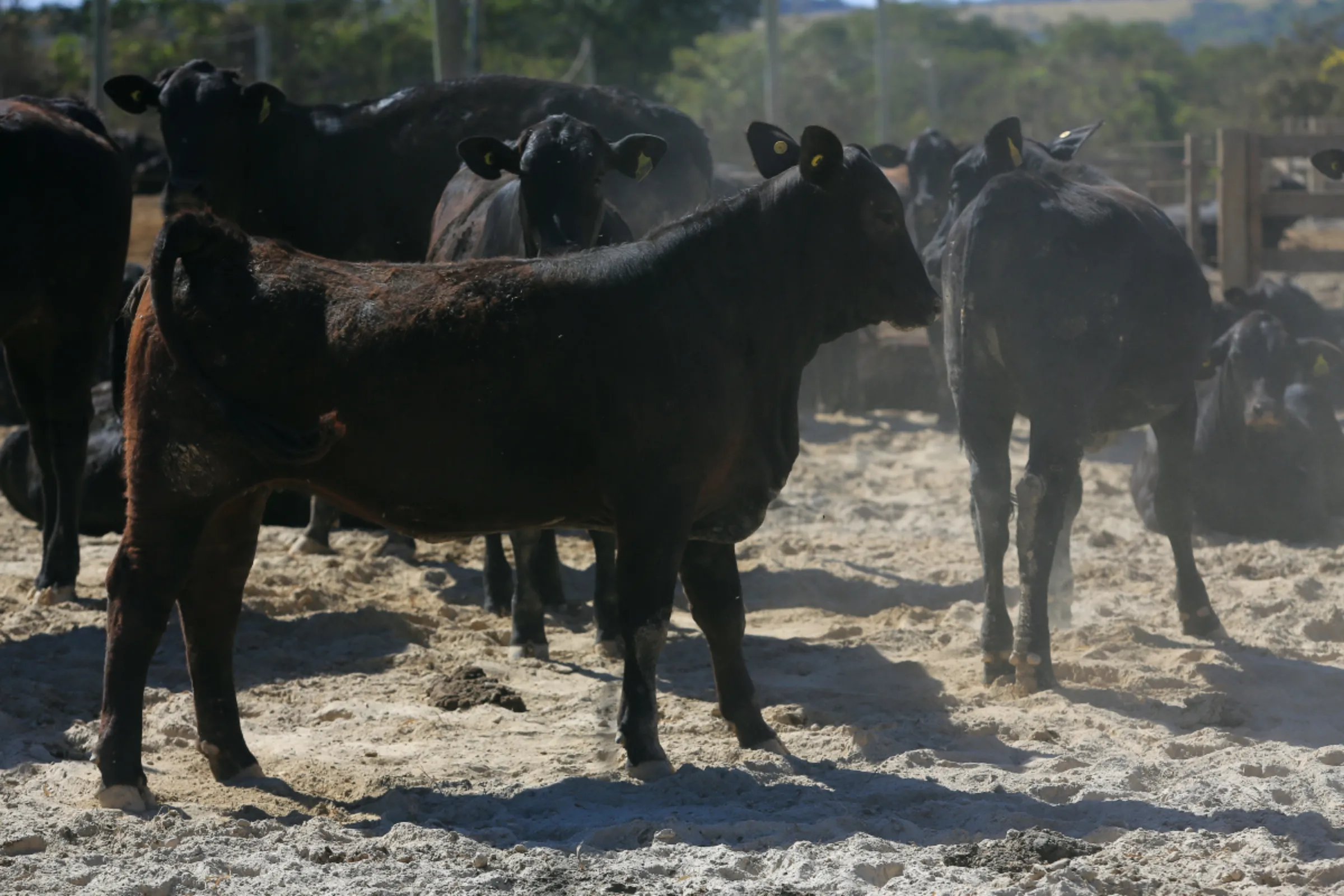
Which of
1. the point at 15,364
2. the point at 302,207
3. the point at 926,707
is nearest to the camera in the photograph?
the point at 926,707

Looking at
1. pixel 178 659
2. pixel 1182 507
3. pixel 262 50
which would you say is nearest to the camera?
pixel 178 659

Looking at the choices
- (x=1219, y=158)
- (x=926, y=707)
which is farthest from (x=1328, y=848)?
(x=1219, y=158)

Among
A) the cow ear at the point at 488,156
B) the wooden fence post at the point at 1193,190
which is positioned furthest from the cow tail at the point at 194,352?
the wooden fence post at the point at 1193,190

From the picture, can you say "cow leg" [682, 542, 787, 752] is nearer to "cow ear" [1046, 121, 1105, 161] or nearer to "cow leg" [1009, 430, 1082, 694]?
"cow leg" [1009, 430, 1082, 694]

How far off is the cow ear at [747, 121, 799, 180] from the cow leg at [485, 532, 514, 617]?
2.53 metres

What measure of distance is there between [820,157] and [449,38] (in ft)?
30.0

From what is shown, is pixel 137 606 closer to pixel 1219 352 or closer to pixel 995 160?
pixel 995 160

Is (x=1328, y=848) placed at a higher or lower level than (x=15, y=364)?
lower

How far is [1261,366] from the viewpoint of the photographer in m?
9.12

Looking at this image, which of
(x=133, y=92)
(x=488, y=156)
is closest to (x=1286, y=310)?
(x=488, y=156)

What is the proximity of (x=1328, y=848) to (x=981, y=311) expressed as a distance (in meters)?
2.72

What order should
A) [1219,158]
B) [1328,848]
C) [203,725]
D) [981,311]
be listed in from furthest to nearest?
1. [1219,158]
2. [981,311]
3. [203,725]
4. [1328,848]

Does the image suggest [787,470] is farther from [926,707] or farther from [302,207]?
[302,207]

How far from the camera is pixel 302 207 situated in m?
9.13
